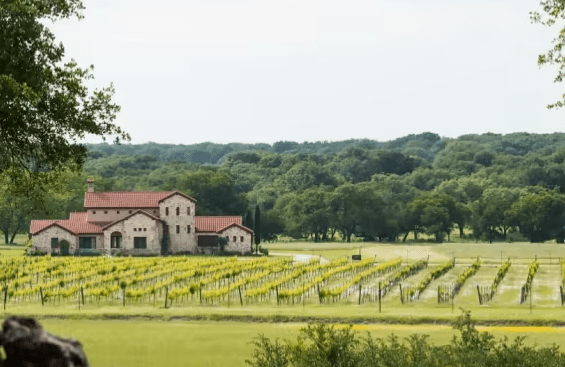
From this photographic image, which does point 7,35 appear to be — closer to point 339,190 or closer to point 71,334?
point 71,334

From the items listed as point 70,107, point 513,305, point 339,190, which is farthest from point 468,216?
point 70,107

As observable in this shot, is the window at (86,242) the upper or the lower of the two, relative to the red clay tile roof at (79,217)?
lower

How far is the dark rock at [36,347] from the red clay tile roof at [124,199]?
280 feet

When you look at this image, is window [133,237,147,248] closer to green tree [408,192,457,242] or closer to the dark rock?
Result: green tree [408,192,457,242]

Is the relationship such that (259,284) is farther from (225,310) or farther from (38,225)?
(38,225)

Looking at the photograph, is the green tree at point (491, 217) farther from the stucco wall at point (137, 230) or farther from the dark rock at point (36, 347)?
the dark rock at point (36, 347)

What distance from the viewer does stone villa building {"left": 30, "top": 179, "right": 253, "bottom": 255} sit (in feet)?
278

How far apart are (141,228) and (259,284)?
35171mm

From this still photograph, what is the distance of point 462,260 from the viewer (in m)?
77.4

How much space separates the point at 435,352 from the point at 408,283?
3825 cm

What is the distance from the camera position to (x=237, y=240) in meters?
86.9

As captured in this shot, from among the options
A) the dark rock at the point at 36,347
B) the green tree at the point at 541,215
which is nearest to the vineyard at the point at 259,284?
the dark rock at the point at 36,347

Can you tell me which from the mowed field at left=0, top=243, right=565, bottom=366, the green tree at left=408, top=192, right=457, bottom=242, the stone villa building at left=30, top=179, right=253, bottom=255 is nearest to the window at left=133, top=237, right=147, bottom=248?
the stone villa building at left=30, top=179, right=253, bottom=255

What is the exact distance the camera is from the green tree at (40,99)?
18594mm
